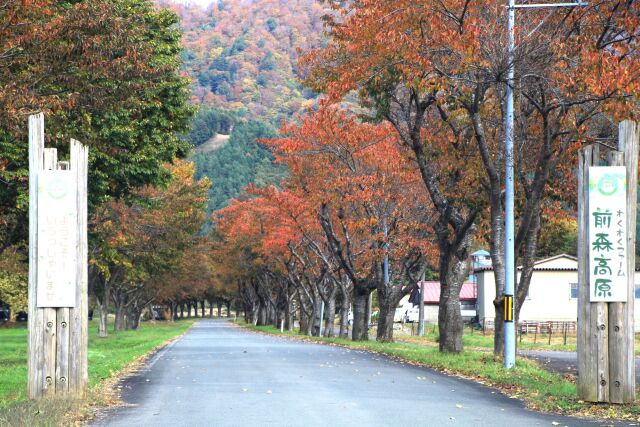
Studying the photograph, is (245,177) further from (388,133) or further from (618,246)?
(618,246)

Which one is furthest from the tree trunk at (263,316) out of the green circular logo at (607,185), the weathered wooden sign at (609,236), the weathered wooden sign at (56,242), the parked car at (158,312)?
the green circular logo at (607,185)

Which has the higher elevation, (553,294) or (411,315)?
(553,294)

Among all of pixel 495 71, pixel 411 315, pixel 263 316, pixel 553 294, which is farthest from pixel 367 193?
pixel 411 315

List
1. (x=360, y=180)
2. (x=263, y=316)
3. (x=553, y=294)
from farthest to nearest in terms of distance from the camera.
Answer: (x=263, y=316), (x=553, y=294), (x=360, y=180)

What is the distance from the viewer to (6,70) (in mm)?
18188

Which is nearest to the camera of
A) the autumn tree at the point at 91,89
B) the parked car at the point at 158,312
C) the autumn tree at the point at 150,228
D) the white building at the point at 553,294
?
the autumn tree at the point at 91,89

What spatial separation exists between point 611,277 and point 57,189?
7451 millimetres

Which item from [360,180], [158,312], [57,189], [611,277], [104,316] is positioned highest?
[360,180]

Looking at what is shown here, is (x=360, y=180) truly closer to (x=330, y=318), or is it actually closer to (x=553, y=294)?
(x=330, y=318)

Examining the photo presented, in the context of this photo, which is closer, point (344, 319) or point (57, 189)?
point (57, 189)

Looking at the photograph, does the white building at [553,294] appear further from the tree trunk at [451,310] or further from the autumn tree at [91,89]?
the autumn tree at [91,89]

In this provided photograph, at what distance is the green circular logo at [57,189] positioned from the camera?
42.4 feet

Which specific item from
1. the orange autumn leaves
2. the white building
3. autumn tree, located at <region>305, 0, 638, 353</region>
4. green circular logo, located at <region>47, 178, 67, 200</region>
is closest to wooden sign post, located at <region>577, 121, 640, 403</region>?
autumn tree, located at <region>305, 0, 638, 353</region>

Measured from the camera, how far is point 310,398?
13820 mm
